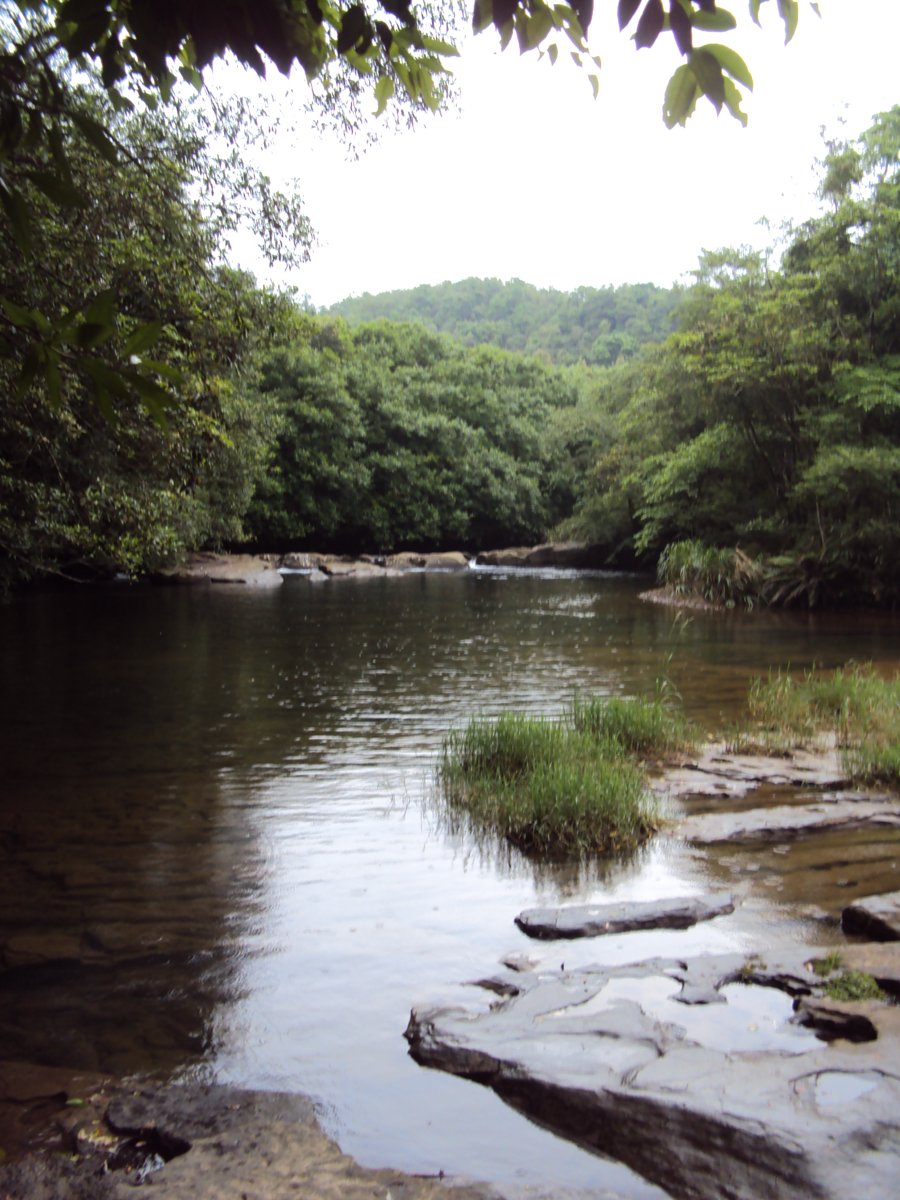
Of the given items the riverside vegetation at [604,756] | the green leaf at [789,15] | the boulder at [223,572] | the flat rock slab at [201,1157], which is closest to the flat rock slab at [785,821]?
the riverside vegetation at [604,756]

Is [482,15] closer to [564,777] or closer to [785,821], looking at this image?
[564,777]

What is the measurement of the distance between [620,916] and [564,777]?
1763 millimetres

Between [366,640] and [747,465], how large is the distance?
15.1 meters

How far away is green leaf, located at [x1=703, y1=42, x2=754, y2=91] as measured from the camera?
2.28 m

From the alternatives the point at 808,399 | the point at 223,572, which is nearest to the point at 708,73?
the point at 808,399

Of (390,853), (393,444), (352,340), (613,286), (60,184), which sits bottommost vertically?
(390,853)

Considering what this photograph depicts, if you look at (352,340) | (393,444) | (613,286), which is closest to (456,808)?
(393,444)

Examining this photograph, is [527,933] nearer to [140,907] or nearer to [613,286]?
[140,907]

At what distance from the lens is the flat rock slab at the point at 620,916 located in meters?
5.14

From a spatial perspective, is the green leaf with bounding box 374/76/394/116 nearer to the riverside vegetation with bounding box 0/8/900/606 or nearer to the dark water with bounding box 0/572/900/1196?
the riverside vegetation with bounding box 0/8/900/606

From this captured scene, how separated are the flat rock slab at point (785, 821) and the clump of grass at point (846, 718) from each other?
82 cm

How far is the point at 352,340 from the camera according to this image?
56812 millimetres

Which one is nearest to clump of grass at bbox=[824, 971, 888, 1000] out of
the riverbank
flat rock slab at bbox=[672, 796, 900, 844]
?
flat rock slab at bbox=[672, 796, 900, 844]

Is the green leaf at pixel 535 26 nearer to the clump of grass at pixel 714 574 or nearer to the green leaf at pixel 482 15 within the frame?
the green leaf at pixel 482 15
